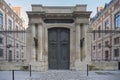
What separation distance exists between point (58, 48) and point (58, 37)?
3.64 feet

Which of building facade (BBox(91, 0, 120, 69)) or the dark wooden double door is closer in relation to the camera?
the dark wooden double door

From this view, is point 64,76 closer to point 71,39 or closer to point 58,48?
point 58,48

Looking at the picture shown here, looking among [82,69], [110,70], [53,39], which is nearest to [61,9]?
[53,39]

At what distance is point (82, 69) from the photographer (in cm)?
1709

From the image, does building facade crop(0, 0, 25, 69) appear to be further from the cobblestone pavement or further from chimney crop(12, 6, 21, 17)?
the cobblestone pavement

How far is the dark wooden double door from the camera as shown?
59.0ft

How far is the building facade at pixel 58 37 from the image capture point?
1742 centimetres

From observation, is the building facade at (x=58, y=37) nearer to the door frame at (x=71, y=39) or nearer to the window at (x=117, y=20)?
the door frame at (x=71, y=39)

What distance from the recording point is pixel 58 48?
1808cm

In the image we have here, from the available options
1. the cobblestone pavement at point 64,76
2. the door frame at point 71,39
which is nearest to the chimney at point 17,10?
the door frame at point 71,39

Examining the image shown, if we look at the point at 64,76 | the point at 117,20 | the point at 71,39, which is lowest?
the point at 64,76

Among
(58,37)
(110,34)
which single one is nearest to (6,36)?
(58,37)

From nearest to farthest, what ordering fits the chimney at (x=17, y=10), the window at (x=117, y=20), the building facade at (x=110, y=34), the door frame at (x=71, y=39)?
the door frame at (x=71, y=39), the building facade at (x=110, y=34), the window at (x=117, y=20), the chimney at (x=17, y=10)

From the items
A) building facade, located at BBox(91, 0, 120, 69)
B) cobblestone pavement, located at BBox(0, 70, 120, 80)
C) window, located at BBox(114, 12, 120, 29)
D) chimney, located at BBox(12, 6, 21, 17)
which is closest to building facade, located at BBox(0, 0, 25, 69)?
chimney, located at BBox(12, 6, 21, 17)
